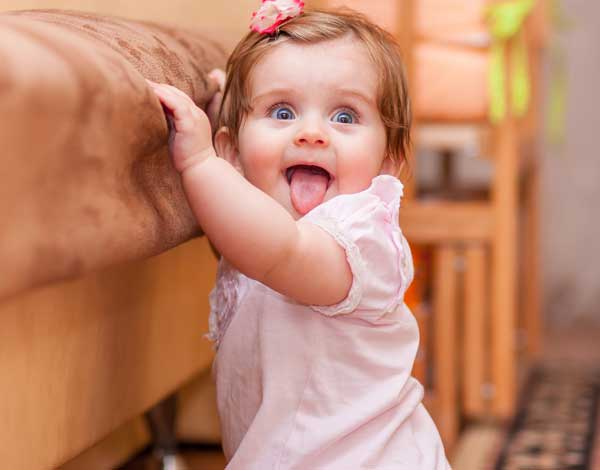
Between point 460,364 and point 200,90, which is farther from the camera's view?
point 460,364

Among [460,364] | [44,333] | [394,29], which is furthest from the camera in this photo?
[460,364]

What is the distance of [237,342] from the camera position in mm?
911

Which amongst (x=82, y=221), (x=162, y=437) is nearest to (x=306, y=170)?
(x=82, y=221)

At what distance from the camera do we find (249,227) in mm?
750

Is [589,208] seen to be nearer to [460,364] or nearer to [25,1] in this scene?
[460,364]

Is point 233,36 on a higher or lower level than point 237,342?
higher

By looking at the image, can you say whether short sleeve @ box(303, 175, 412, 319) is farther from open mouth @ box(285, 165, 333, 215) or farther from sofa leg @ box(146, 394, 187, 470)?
sofa leg @ box(146, 394, 187, 470)

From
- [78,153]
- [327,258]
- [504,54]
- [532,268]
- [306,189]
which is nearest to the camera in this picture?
[78,153]

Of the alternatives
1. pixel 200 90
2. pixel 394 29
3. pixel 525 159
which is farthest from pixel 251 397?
pixel 525 159

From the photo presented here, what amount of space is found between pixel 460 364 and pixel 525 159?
581 millimetres

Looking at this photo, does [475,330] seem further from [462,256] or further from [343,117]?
[343,117]

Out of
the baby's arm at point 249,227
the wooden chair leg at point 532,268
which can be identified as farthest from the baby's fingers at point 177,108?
the wooden chair leg at point 532,268

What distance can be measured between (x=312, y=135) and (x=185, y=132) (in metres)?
0.12

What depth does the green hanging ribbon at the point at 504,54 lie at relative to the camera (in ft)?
6.14
